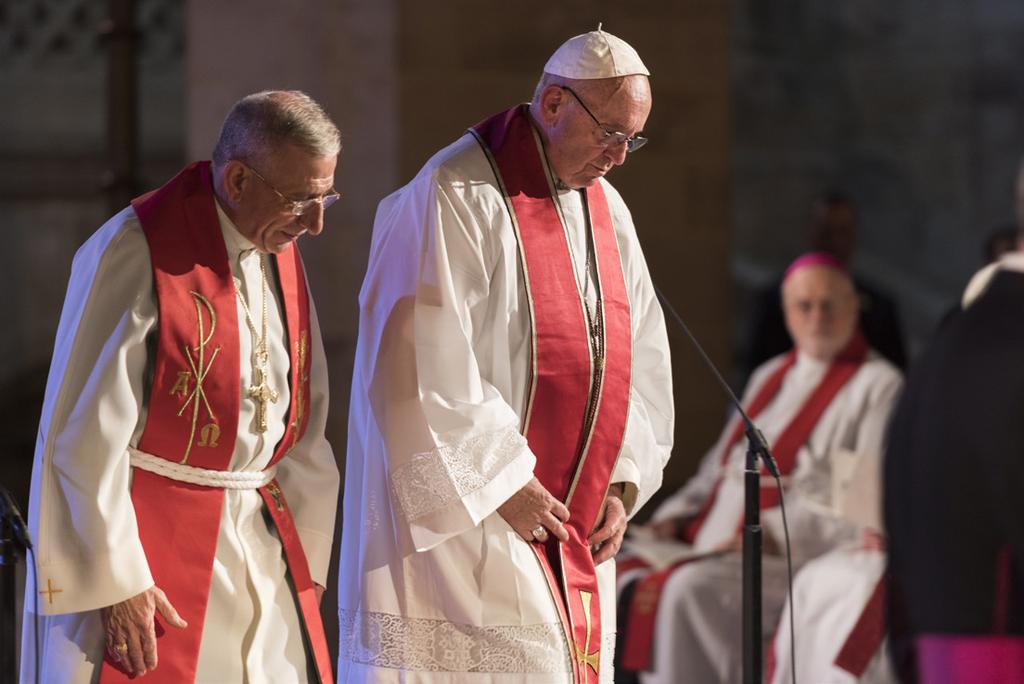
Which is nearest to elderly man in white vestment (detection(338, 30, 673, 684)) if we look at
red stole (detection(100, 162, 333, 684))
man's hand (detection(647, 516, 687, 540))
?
red stole (detection(100, 162, 333, 684))

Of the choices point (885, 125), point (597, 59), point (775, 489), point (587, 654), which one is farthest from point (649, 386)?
point (885, 125)

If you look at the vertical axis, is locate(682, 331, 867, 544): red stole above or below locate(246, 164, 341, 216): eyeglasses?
below

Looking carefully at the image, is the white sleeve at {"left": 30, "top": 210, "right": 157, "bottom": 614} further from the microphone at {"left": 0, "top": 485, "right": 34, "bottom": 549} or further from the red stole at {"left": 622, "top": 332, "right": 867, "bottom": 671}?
the red stole at {"left": 622, "top": 332, "right": 867, "bottom": 671}

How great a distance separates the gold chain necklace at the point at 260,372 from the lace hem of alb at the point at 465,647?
60 cm

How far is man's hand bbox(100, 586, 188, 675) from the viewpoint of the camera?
3.69 metres

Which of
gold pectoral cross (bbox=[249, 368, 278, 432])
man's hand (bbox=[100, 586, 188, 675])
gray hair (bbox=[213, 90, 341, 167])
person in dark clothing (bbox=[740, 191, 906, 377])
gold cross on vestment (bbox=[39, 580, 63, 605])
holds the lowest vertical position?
man's hand (bbox=[100, 586, 188, 675])

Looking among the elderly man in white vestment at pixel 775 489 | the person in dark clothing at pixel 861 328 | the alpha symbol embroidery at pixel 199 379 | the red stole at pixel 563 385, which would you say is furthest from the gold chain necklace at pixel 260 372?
the person in dark clothing at pixel 861 328

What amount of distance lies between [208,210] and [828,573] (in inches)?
135

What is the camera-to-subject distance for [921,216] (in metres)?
13.0

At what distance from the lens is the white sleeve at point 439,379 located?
4082 mm

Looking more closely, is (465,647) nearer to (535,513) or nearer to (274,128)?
(535,513)

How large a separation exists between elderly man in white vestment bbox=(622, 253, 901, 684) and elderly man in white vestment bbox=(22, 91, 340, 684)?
290 centimetres

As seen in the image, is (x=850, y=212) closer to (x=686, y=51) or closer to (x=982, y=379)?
(x=686, y=51)

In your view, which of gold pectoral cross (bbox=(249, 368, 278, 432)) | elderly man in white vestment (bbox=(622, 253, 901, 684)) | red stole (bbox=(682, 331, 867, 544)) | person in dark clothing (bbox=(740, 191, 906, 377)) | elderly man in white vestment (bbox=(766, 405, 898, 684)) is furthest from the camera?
person in dark clothing (bbox=(740, 191, 906, 377))
